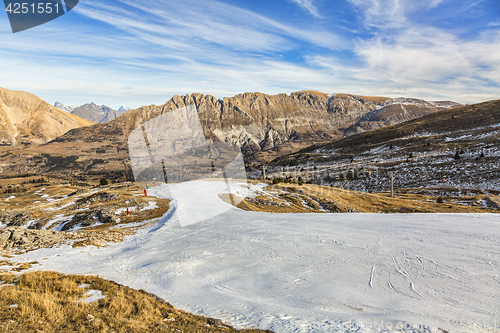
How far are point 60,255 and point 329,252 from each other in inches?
620

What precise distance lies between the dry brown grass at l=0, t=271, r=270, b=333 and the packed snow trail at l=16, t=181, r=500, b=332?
0.86 meters

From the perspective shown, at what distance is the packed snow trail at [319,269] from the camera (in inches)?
327

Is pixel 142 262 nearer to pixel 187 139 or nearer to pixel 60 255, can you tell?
pixel 60 255

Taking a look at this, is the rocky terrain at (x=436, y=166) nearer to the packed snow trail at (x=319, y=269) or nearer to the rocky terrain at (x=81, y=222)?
the packed snow trail at (x=319, y=269)

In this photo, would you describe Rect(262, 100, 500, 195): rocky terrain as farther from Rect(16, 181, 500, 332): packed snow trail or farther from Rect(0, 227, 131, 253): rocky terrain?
Rect(0, 227, 131, 253): rocky terrain

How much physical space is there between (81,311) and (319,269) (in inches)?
366

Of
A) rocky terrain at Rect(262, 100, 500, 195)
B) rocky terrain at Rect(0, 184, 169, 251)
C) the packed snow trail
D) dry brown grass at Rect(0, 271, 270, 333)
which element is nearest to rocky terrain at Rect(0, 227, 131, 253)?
rocky terrain at Rect(0, 184, 169, 251)

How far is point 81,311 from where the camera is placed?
7609mm

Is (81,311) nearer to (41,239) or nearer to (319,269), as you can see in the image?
(319,269)

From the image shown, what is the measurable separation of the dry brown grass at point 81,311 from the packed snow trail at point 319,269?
86cm

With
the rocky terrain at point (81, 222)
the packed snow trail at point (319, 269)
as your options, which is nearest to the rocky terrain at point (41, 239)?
the rocky terrain at point (81, 222)

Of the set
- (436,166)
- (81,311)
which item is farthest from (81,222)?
(436,166)

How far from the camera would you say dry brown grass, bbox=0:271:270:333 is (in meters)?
6.72

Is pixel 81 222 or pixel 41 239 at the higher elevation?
pixel 41 239
